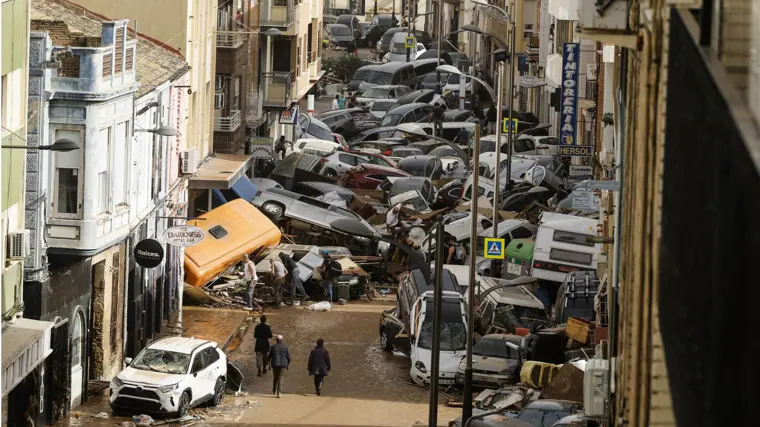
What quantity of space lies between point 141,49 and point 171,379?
11645 millimetres

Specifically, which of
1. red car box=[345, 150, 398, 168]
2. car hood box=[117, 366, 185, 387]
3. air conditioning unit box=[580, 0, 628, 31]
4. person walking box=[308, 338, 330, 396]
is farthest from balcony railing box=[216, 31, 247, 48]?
air conditioning unit box=[580, 0, 628, 31]

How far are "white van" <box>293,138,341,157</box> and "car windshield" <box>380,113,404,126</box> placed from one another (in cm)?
1191

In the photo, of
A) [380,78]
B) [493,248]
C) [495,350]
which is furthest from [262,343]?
[380,78]

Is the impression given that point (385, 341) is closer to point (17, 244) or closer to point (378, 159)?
point (17, 244)

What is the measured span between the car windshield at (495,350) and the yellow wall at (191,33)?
11026mm

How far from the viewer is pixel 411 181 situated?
168 feet

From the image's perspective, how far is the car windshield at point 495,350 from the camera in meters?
29.6

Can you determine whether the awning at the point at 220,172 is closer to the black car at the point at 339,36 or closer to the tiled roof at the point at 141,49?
the tiled roof at the point at 141,49

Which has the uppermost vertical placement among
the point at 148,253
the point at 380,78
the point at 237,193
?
the point at 380,78

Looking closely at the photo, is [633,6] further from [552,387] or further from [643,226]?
[552,387]

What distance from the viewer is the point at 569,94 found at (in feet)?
141

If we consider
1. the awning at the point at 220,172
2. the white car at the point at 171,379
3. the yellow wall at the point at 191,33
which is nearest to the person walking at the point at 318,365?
the white car at the point at 171,379

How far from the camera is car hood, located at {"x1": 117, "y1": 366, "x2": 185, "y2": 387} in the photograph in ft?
86.1

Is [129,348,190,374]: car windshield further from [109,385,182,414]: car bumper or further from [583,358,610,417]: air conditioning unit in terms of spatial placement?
[583,358,610,417]: air conditioning unit
